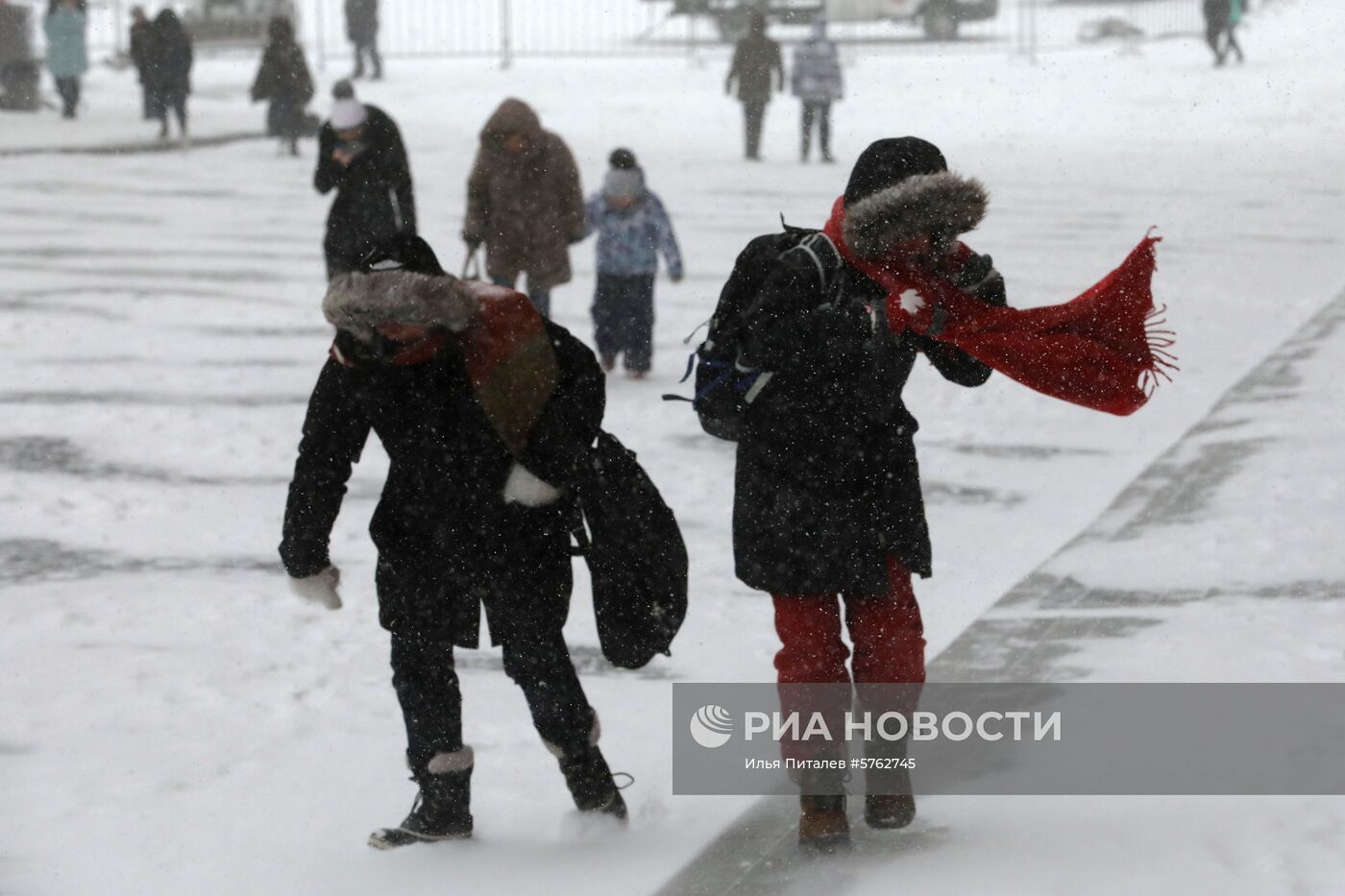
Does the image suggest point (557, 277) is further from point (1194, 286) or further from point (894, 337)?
point (894, 337)

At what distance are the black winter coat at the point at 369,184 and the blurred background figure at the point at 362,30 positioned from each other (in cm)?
1736

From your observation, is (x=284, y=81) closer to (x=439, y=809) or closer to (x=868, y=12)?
(x=868, y=12)

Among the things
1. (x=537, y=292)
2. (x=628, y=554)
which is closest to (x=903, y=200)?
(x=628, y=554)

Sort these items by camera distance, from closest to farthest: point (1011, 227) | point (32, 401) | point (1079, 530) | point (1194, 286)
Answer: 1. point (1079, 530)
2. point (32, 401)
3. point (1194, 286)
4. point (1011, 227)

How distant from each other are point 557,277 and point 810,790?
6.04m

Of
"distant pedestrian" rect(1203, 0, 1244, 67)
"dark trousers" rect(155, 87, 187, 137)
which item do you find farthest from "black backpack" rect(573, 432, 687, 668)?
"distant pedestrian" rect(1203, 0, 1244, 67)

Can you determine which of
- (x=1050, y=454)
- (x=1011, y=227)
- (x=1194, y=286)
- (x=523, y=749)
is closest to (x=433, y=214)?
(x=1011, y=227)

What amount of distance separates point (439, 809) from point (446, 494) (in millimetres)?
722

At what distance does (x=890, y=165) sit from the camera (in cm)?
367

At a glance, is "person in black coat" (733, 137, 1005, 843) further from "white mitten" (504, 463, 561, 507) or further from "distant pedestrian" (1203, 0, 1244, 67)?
"distant pedestrian" (1203, 0, 1244, 67)

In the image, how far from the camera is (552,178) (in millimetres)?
9391

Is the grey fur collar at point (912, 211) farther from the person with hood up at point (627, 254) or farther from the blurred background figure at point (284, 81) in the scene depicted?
the blurred background figure at point (284, 81)

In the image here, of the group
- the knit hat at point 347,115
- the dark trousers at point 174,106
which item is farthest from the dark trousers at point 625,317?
the dark trousers at point 174,106

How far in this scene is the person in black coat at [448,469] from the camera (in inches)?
142
